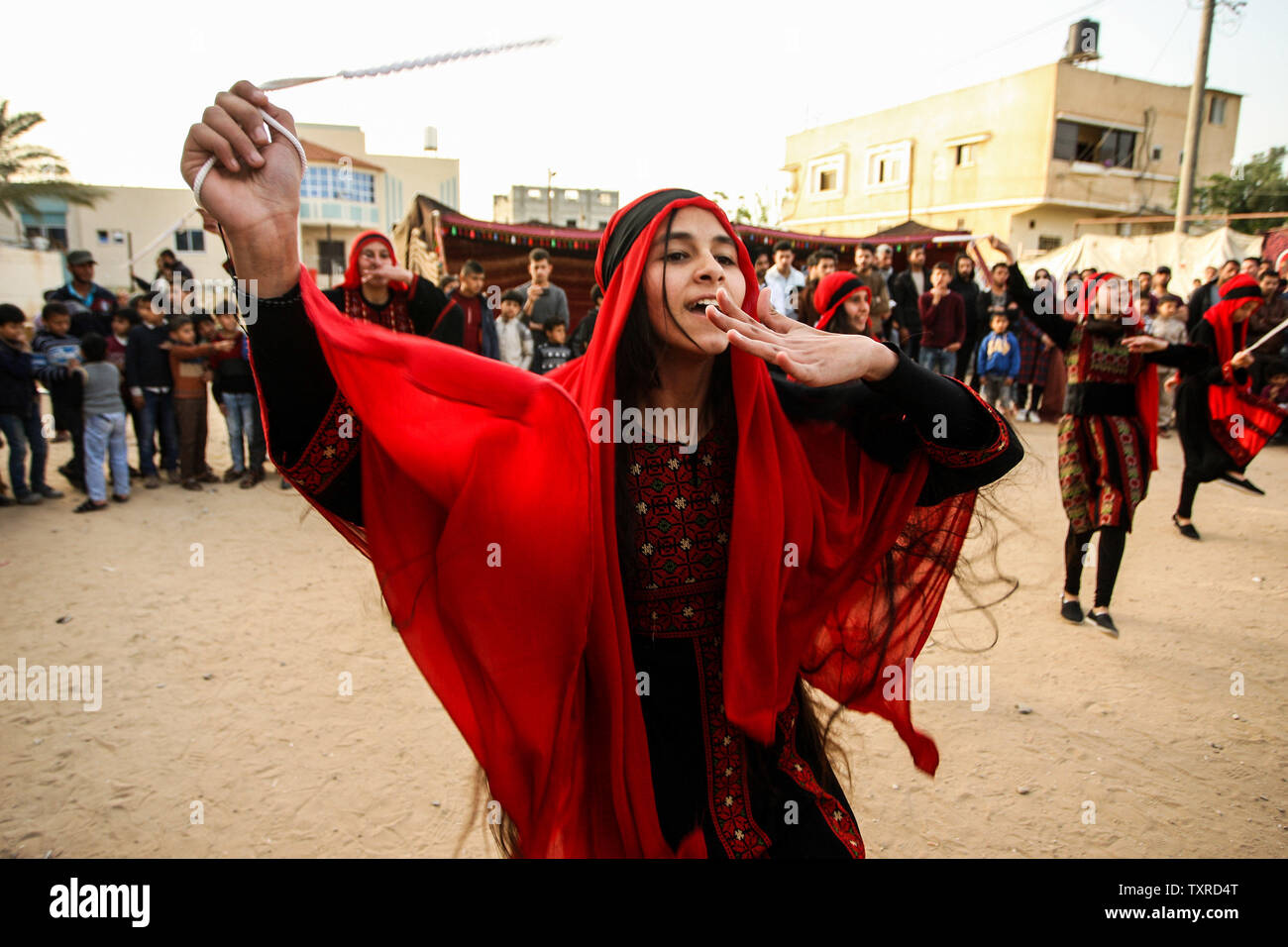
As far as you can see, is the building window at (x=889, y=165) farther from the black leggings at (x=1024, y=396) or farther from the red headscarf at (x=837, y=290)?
the red headscarf at (x=837, y=290)

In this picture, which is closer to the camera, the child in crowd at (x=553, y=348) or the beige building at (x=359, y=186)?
the child in crowd at (x=553, y=348)

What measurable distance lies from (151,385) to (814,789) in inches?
342

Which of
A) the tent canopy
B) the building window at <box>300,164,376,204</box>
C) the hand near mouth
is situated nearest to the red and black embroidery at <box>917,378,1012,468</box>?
the hand near mouth

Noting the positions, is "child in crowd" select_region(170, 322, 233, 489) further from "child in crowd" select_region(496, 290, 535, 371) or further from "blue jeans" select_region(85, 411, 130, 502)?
"child in crowd" select_region(496, 290, 535, 371)

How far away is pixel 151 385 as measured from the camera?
817 cm

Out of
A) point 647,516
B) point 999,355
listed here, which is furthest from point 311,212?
point 647,516

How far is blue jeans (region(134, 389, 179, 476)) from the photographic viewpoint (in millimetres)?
8219

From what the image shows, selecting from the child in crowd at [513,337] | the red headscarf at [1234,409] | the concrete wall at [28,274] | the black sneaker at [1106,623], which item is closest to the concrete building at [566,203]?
the concrete wall at [28,274]

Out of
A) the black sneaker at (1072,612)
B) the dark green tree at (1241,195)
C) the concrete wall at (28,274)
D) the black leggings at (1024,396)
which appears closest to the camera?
the black sneaker at (1072,612)

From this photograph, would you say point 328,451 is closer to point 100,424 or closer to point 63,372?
point 100,424

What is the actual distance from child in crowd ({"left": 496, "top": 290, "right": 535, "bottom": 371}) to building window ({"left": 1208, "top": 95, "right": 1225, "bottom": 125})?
3729 centimetres

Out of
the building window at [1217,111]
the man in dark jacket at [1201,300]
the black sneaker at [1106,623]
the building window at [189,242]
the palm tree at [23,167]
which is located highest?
the building window at [1217,111]

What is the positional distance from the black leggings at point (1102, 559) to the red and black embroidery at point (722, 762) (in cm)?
381

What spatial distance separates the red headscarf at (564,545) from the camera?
130cm
